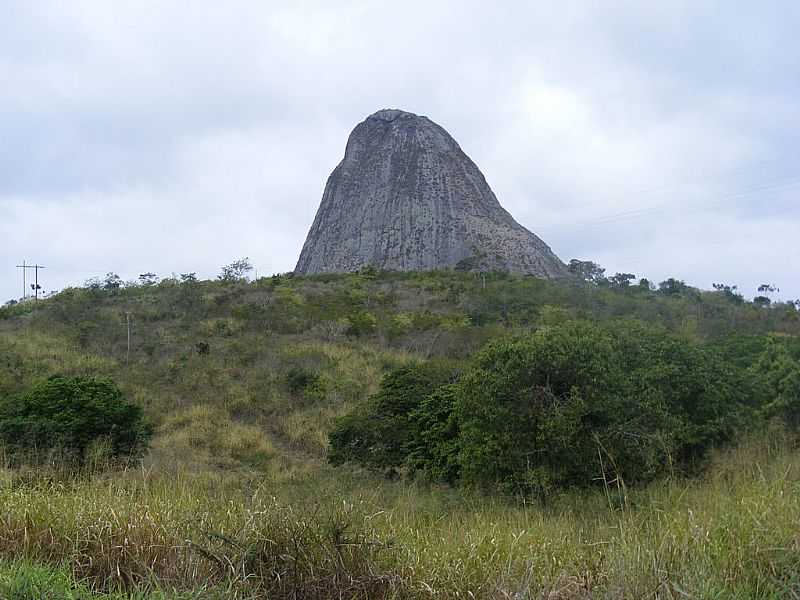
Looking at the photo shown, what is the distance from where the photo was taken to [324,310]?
31359mm

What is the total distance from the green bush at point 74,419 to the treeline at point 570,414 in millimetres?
3465

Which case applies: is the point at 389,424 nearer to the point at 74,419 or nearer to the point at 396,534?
the point at 74,419

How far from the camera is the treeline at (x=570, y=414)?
26.8ft

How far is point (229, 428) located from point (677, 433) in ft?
35.3

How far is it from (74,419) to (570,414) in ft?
26.0

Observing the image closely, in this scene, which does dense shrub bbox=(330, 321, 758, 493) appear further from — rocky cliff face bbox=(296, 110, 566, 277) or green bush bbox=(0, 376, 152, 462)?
rocky cliff face bbox=(296, 110, 566, 277)

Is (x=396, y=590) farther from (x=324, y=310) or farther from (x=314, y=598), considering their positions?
(x=324, y=310)

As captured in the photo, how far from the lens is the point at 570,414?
823 cm

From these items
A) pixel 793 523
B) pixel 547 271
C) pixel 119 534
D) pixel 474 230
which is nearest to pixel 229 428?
→ pixel 119 534

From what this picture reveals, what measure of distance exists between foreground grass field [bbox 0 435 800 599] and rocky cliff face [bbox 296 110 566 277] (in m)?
41.5

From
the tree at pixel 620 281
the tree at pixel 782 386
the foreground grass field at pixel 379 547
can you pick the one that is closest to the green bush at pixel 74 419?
the foreground grass field at pixel 379 547

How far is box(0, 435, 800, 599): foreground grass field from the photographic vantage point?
11.7 feet

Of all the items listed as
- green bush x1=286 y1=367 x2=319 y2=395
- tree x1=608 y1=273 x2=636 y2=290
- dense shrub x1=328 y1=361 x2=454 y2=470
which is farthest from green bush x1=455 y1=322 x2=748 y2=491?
tree x1=608 y1=273 x2=636 y2=290

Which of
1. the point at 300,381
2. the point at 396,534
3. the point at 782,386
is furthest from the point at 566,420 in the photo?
the point at 300,381
